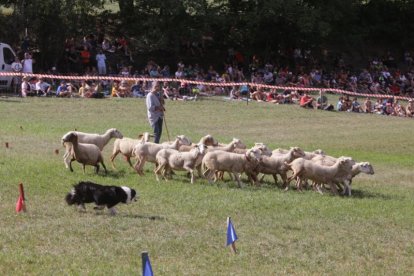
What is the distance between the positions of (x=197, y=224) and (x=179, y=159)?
166 inches

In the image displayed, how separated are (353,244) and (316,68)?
3643cm

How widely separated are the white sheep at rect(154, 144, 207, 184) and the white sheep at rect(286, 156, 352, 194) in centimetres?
214

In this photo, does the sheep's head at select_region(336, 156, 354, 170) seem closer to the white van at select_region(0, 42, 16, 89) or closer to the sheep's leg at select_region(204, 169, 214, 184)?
the sheep's leg at select_region(204, 169, 214, 184)

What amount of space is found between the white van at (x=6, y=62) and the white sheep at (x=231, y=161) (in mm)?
20171

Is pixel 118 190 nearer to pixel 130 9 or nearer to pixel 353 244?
pixel 353 244

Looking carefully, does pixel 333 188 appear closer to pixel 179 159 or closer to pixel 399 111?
pixel 179 159

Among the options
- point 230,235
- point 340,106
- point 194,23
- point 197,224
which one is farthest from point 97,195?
point 194,23

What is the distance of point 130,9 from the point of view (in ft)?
153

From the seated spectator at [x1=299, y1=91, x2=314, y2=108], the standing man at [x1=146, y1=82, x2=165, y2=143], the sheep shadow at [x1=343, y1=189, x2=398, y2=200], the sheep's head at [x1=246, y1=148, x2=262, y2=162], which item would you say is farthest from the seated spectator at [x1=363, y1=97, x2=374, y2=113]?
the sheep's head at [x1=246, y1=148, x2=262, y2=162]

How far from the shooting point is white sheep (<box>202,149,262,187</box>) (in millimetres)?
18766

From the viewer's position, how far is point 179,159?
1869 centimetres

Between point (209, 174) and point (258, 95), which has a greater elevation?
point (258, 95)

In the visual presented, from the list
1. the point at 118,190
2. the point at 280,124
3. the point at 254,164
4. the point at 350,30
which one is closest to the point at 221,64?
the point at 350,30

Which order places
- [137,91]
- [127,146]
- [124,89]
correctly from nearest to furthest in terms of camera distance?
1. [127,146]
2. [124,89]
3. [137,91]
